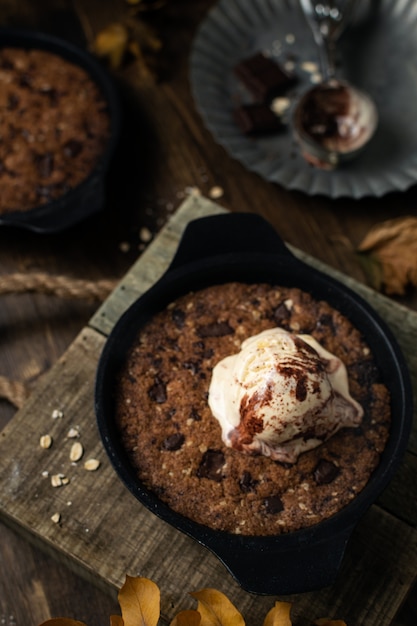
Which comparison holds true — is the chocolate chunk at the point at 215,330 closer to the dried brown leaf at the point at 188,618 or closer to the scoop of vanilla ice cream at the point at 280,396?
the scoop of vanilla ice cream at the point at 280,396

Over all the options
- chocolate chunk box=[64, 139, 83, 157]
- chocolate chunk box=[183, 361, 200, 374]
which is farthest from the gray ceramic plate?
chocolate chunk box=[183, 361, 200, 374]

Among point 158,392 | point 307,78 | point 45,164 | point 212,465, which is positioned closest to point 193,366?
point 158,392

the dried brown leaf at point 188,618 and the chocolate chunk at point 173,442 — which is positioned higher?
the chocolate chunk at point 173,442

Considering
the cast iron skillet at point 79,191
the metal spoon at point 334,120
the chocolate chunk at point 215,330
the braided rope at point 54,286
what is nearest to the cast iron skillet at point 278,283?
the chocolate chunk at point 215,330

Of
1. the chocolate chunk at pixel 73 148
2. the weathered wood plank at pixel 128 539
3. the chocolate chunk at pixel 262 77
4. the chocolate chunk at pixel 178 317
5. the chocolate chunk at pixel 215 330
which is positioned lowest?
the weathered wood plank at pixel 128 539

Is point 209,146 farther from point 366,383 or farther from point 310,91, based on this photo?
point 366,383

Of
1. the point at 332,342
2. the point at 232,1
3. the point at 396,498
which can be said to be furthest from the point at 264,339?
the point at 232,1

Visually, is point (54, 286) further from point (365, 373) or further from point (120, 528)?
point (365, 373)
